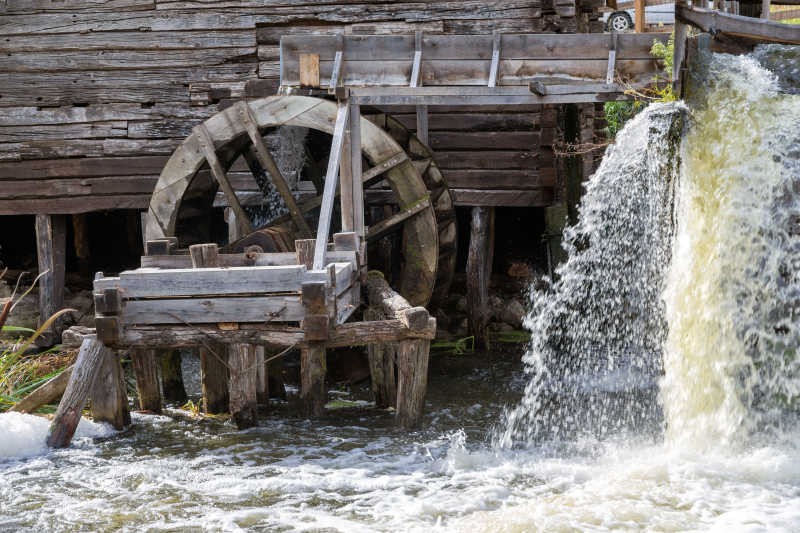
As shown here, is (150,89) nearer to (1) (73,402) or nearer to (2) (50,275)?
(2) (50,275)

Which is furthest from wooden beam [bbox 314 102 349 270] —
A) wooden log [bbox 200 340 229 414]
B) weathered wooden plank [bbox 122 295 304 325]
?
wooden log [bbox 200 340 229 414]

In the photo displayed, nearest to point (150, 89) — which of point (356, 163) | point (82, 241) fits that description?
point (82, 241)

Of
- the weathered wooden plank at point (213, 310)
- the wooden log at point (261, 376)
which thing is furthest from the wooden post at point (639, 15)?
the weathered wooden plank at point (213, 310)

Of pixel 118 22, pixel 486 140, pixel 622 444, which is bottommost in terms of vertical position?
pixel 622 444

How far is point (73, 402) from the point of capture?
4.98m

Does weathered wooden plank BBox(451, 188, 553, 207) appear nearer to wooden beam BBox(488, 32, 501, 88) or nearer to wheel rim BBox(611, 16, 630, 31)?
wooden beam BBox(488, 32, 501, 88)

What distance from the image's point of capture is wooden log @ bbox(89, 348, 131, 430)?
5.25m

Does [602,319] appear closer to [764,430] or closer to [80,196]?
[764,430]

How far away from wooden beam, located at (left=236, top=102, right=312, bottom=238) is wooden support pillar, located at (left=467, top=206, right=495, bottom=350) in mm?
1650

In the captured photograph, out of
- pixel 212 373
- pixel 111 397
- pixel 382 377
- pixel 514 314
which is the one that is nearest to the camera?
pixel 111 397

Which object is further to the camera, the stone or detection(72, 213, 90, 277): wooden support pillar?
detection(72, 213, 90, 277): wooden support pillar

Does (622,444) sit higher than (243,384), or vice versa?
(243,384)

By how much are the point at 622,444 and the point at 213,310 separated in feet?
8.34

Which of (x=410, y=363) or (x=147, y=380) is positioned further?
(x=147, y=380)
